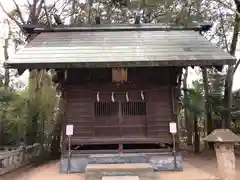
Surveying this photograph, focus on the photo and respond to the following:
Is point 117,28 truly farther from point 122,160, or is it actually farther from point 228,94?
point 228,94

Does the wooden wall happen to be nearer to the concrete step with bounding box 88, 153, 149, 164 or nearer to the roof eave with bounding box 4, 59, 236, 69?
the concrete step with bounding box 88, 153, 149, 164

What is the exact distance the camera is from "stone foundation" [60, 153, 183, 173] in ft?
32.3

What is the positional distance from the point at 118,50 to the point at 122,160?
351 centimetres

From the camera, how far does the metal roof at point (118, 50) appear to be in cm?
916

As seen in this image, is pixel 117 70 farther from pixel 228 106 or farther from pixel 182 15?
pixel 228 106

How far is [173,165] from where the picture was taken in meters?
9.93

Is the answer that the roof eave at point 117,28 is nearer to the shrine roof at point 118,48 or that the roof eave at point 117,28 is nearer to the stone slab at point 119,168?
the shrine roof at point 118,48

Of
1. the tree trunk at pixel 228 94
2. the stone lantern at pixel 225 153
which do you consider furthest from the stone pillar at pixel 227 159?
the tree trunk at pixel 228 94

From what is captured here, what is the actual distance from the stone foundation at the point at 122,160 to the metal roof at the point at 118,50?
9.73ft

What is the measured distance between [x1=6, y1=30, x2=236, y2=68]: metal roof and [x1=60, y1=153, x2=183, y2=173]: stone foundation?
297cm

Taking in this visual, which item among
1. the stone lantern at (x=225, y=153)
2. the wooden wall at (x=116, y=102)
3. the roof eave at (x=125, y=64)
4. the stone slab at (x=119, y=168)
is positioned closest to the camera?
the stone lantern at (x=225, y=153)

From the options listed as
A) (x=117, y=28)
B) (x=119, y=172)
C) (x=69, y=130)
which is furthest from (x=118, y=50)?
(x=119, y=172)

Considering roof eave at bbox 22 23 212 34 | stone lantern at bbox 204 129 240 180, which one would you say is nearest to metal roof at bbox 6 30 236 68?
roof eave at bbox 22 23 212 34

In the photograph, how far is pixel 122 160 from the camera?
989 cm
